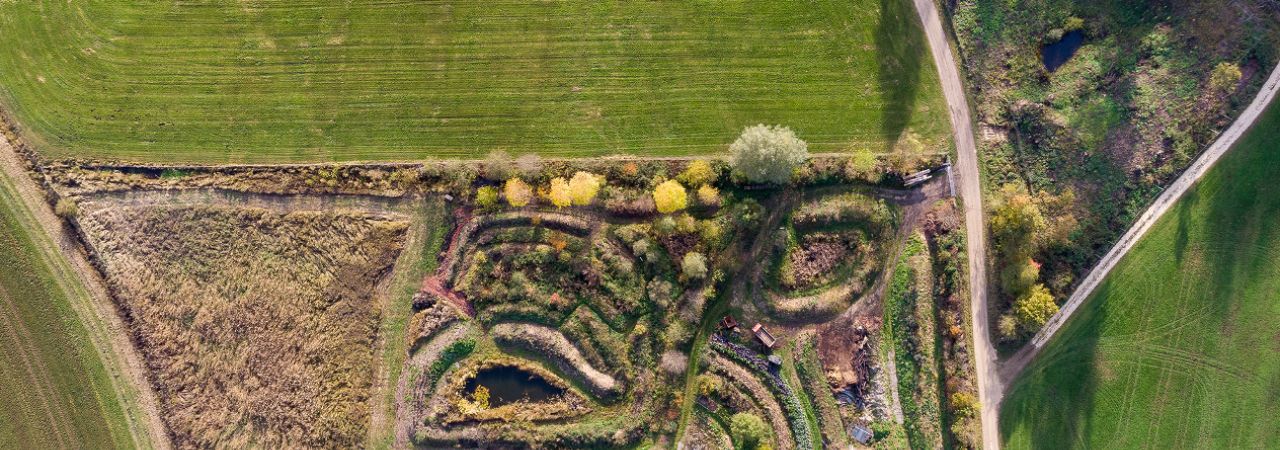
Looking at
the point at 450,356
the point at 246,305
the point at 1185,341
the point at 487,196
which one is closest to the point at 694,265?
the point at 487,196

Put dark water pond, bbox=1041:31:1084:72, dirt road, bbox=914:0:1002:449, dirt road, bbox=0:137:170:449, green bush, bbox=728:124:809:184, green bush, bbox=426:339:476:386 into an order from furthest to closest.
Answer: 1. dark water pond, bbox=1041:31:1084:72
2. dirt road, bbox=0:137:170:449
3. green bush, bbox=426:339:476:386
4. dirt road, bbox=914:0:1002:449
5. green bush, bbox=728:124:809:184

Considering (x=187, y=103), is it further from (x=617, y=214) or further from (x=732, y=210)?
(x=732, y=210)

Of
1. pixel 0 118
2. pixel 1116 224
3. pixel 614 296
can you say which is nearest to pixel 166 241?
pixel 0 118

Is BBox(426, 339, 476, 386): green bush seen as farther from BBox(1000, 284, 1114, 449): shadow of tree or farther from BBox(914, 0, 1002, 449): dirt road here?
BBox(1000, 284, 1114, 449): shadow of tree

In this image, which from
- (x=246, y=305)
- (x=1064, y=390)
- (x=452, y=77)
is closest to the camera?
(x=1064, y=390)

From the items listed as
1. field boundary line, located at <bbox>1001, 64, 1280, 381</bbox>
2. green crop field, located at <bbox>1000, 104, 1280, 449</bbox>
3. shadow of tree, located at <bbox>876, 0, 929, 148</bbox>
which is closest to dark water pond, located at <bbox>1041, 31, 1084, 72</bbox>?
shadow of tree, located at <bbox>876, 0, 929, 148</bbox>

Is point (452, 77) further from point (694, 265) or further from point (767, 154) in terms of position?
point (767, 154)
